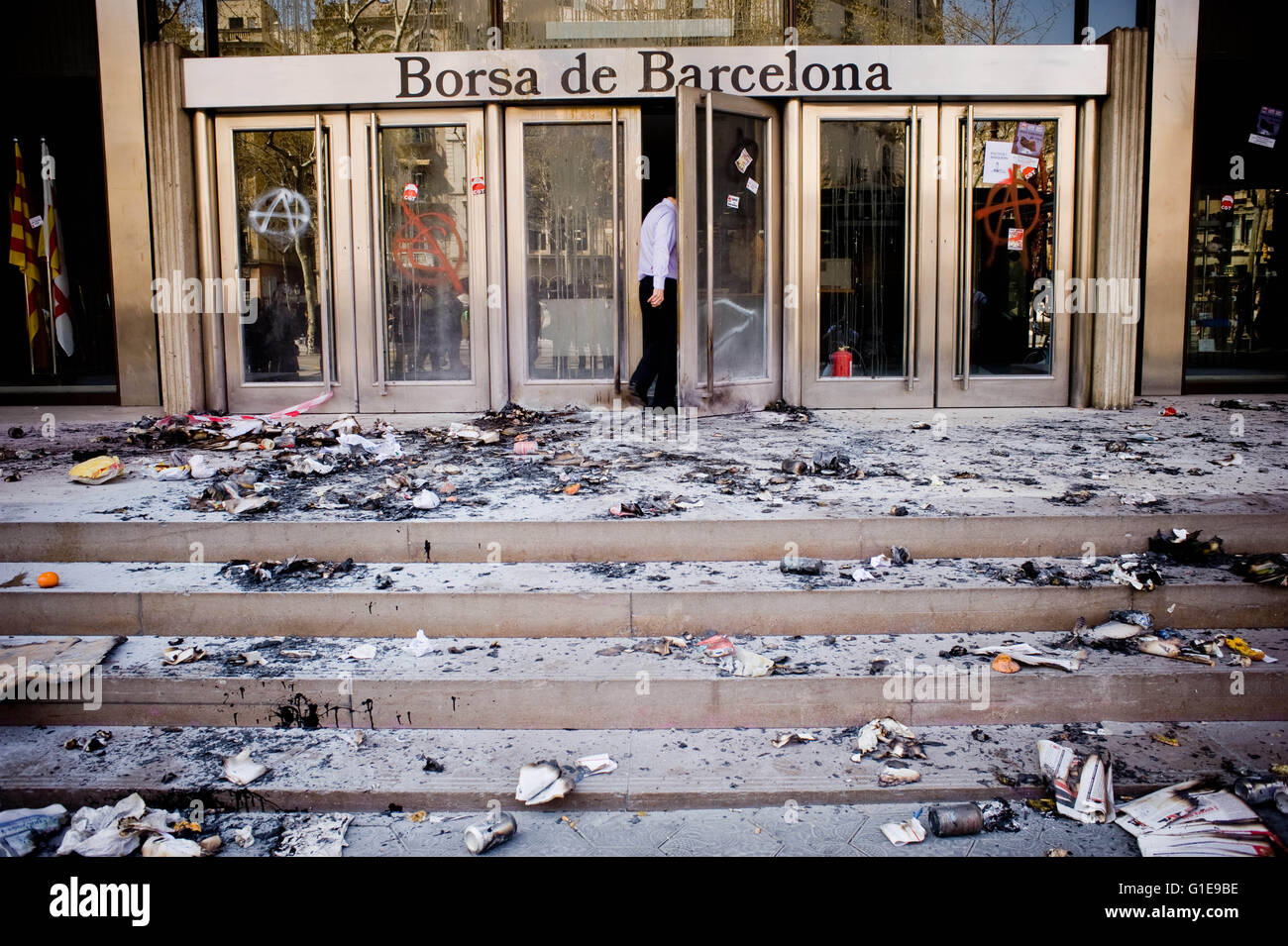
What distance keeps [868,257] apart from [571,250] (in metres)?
2.65

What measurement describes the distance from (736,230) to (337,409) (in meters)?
3.88

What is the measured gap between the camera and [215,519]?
4.92 meters

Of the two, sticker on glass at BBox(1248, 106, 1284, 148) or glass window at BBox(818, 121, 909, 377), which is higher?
sticker on glass at BBox(1248, 106, 1284, 148)

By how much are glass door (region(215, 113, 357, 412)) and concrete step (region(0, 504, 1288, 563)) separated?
3.85 m

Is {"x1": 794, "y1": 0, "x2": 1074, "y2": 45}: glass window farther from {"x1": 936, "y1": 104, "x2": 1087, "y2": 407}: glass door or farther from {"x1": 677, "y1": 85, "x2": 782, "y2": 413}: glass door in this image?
{"x1": 677, "y1": 85, "x2": 782, "y2": 413}: glass door

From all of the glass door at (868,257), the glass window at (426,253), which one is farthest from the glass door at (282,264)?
the glass door at (868,257)

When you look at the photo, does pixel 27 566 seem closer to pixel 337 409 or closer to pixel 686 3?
pixel 337 409

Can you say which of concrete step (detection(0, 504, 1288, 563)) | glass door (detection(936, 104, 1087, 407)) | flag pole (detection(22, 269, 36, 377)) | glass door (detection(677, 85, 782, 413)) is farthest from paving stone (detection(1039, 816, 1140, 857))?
flag pole (detection(22, 269, 36, 377))

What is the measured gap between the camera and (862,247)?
8.41 meters

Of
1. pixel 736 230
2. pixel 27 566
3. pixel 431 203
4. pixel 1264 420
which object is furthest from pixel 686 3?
pixel 27 566

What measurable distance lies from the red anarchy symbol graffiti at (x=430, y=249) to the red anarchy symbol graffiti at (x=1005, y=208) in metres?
4.64

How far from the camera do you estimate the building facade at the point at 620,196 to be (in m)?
8.05

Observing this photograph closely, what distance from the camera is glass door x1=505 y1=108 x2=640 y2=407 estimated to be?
8.25 m

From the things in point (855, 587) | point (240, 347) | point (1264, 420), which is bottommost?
point (855, 587)
